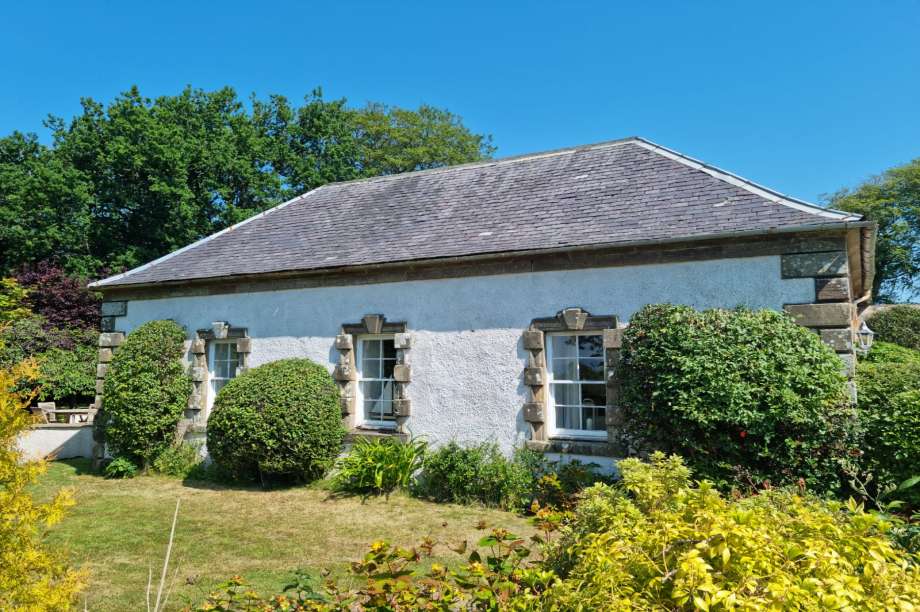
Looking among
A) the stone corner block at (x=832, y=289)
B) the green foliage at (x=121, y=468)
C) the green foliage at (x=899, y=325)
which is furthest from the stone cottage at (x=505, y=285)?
the green foliage at (x=899, y=325)

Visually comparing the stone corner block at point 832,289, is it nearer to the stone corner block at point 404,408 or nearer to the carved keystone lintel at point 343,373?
the stone corner block at point 404,408

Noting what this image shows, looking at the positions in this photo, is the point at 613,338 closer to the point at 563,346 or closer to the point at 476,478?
the point at 563,346

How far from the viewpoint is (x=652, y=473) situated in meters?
3.69

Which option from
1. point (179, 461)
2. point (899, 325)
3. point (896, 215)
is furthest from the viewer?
point (896, 215)

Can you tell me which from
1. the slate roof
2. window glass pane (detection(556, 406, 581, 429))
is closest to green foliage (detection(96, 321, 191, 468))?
the slate roof

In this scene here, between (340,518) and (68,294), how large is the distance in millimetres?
18911

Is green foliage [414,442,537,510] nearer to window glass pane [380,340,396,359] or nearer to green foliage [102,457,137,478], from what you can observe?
window glass pane [380,340,396,359]

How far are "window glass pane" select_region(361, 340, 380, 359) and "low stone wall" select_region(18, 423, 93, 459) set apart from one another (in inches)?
304

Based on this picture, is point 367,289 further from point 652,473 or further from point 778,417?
point 652,473

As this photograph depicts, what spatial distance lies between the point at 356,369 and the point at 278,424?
5.91 ft

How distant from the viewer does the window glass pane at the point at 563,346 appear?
926 cm

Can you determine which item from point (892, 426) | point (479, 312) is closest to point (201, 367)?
point (479, 312)

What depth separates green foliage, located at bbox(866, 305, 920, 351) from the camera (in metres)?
22.0

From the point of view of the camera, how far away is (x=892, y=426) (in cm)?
704
